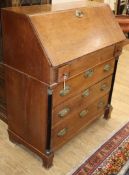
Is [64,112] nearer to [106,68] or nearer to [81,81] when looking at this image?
[81,81]

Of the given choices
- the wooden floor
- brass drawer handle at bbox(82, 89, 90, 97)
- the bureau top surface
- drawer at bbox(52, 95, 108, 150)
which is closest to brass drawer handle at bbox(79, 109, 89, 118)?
drawer at bbox(52, 95, 108, 150)

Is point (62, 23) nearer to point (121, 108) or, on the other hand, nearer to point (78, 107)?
point (78, 107)

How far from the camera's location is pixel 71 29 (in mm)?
1643

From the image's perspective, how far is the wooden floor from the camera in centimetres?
185

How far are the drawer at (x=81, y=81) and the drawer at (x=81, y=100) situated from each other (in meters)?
0.05

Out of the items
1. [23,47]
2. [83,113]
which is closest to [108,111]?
[83,113]

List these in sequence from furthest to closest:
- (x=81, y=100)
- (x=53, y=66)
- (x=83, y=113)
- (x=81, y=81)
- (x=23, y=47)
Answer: (x=83, y=113) → (x=81, y=100) → (x=81, y=81) → (x=23, y=47) → (x=53, y=66)

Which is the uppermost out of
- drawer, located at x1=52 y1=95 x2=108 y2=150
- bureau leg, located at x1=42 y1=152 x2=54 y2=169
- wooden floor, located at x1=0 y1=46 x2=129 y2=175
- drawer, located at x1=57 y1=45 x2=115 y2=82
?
drawer, located at x1=57 y1=45 x2=115 y2=82

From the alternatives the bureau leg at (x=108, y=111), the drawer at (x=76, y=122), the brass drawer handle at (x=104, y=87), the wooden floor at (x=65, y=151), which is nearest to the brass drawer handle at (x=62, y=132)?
the drawer at (x=76, y=122)

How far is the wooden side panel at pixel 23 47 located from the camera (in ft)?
4.83

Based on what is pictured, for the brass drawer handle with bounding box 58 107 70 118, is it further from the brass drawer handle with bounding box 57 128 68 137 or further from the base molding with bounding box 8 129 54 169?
the base molding with bounding box 8 129 54 169

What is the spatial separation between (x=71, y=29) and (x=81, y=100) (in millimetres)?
593

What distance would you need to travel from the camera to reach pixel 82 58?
1.68 m

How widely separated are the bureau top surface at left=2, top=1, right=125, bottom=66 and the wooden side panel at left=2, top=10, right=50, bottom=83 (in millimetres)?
38
